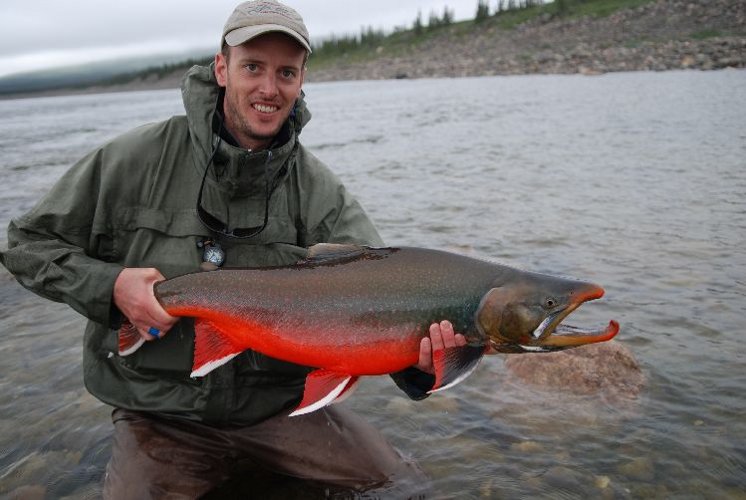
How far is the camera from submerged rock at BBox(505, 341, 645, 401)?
180 inches

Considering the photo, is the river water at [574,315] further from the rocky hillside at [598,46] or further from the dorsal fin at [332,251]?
the rocky hillside at [598,46]

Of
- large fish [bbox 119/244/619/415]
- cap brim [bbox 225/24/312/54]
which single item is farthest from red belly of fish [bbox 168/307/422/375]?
cap brim [bbox 225/24/312/54]

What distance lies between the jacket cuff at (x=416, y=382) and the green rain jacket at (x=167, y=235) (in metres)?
0.50

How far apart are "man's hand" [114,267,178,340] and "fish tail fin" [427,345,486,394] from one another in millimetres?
1200

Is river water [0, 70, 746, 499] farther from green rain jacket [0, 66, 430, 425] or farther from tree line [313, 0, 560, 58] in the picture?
tree line [313, 0, 560, 58]

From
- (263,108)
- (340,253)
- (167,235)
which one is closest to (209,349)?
(167,235)

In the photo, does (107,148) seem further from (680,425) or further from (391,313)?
(680,425)

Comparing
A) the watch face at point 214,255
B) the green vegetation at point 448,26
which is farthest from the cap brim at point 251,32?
the green vegetation at point 448,26

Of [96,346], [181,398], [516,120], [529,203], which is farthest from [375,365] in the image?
[516,120]

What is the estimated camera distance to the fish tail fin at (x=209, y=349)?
301cm

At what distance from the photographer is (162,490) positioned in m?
3.14

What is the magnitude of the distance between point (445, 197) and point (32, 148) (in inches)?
584

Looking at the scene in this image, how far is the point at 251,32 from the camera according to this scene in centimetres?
325

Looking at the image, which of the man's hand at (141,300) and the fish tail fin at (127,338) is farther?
the fish tail fin at (127,338)
